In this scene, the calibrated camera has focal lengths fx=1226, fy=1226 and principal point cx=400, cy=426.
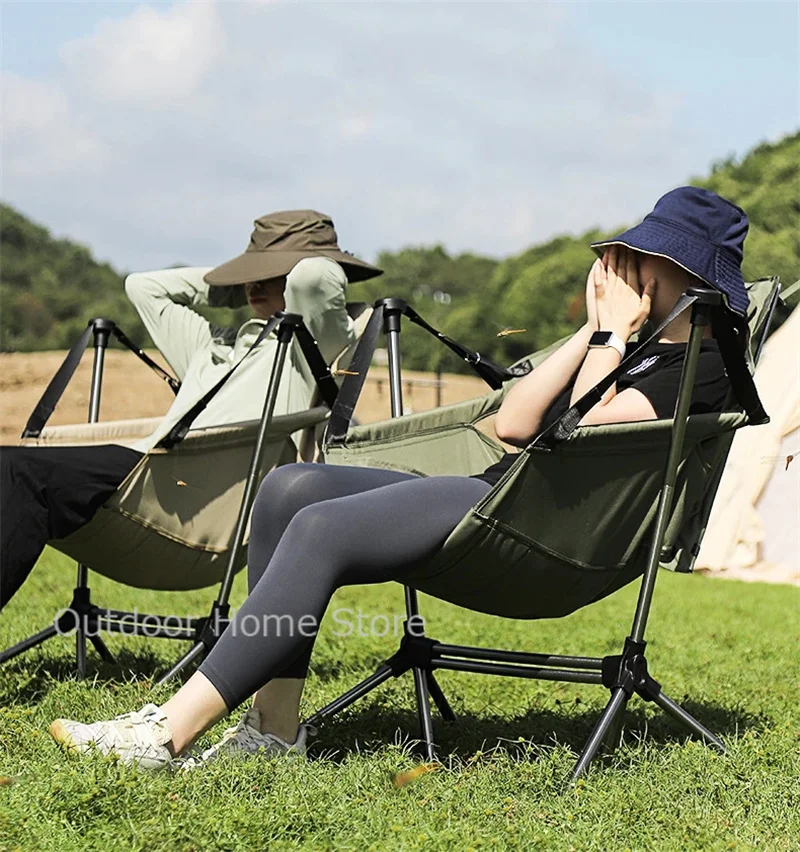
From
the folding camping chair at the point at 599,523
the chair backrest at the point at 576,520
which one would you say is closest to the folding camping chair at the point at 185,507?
the folding camping chair at the point at 599,523

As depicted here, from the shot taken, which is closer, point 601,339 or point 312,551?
point 312,551

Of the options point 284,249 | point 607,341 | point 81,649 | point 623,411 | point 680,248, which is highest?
point 284,249

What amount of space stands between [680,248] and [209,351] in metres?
1.74

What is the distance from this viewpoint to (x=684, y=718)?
2.42 m

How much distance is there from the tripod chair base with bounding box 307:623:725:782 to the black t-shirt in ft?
1.54

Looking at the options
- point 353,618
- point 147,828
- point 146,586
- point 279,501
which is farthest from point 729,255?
point 353,618

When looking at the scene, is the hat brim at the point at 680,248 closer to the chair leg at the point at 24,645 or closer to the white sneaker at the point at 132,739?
the white sneaker at the point at 132,739

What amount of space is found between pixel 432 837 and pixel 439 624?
2.52 metres

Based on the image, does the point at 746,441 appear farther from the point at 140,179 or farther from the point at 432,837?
the point at 140,179

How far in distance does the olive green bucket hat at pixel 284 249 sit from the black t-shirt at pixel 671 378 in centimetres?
133

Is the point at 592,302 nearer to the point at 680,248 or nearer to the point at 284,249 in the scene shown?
the point at 680,248

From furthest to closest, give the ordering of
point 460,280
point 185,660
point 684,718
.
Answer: point 460,280 → point 185,660 → point 684,718

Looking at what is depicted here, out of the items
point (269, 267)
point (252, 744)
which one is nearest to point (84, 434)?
point (269, 267)

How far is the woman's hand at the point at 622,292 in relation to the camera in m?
2.37
